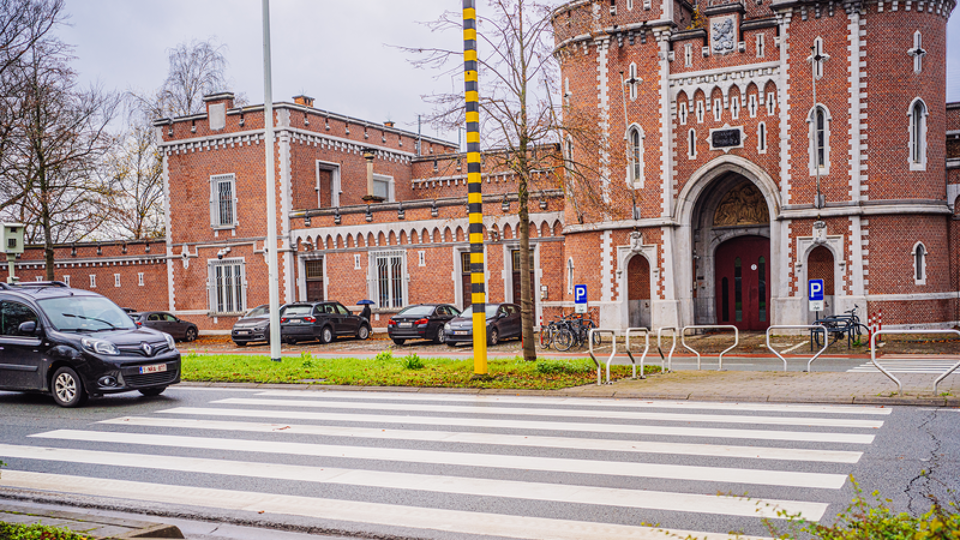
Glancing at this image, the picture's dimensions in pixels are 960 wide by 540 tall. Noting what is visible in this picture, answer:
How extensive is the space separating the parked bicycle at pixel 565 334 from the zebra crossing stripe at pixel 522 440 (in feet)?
46.4

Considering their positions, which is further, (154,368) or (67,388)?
(154,368)

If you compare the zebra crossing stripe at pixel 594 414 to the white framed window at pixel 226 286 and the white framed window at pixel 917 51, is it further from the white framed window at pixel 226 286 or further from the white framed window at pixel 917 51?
the white framed window at pixel 226 286

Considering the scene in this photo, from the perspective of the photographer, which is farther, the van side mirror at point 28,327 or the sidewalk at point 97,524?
the van side mirror at point 28,327

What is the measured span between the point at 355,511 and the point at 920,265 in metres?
22.0

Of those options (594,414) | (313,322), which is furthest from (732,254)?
(594,414)

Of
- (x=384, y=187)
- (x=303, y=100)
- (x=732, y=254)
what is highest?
(x=303, y=100)

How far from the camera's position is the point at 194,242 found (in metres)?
37.4

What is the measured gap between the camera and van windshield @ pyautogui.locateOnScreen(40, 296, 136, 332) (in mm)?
12672

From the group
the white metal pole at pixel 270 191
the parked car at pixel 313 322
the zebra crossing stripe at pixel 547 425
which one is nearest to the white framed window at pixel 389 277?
the parked car at pixel 313 322

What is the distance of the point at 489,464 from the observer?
764 centimetres

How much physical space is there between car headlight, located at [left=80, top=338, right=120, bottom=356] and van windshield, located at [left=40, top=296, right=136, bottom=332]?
0.64 metres

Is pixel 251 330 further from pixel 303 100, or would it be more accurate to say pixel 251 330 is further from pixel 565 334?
pixel 303 100

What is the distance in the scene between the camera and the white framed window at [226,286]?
1433 inches

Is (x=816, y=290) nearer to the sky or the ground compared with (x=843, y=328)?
Answer: nearer to the sky
